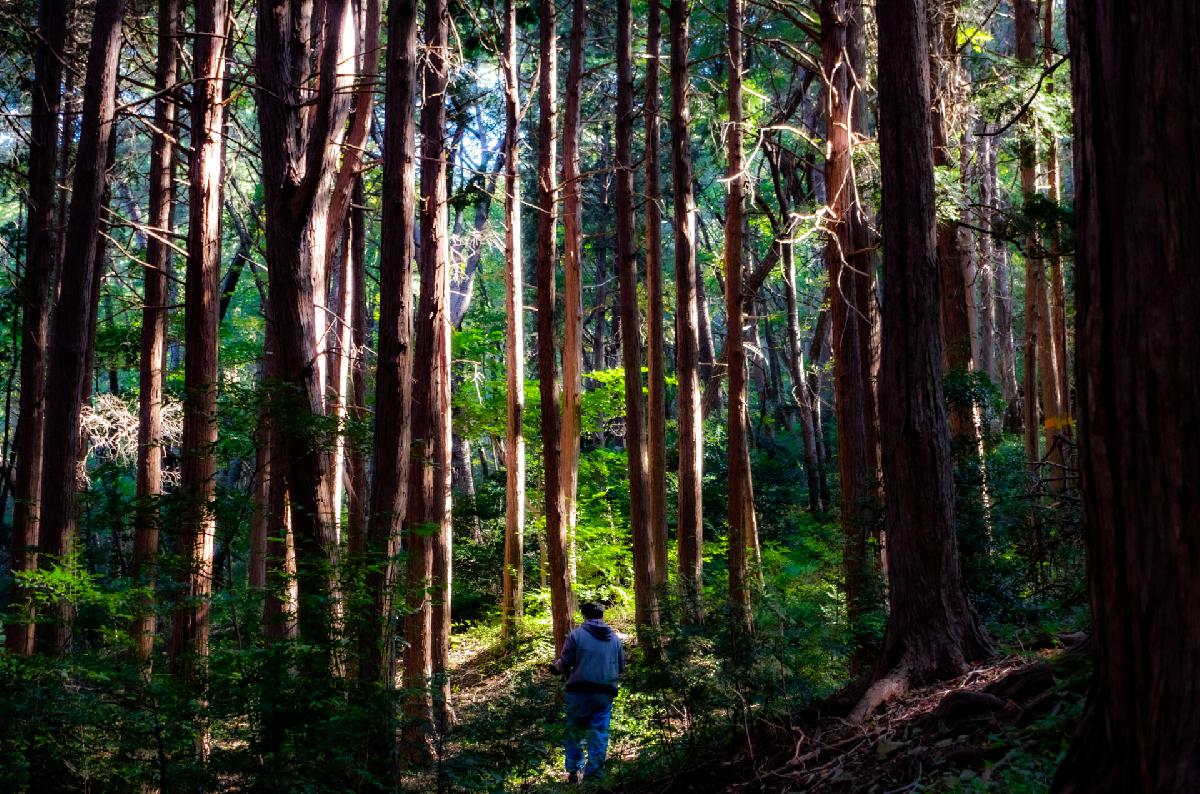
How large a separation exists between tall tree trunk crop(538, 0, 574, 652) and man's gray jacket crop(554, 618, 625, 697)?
5.97m

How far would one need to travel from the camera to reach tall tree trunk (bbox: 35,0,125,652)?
32.5ft

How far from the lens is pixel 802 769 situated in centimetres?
687

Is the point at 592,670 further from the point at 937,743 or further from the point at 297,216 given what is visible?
the point at 297,216

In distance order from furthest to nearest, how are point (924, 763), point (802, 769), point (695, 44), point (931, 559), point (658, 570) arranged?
point (695, 44)
point (658, 570)
point (931, 559)
point (802, 769)
point (924, 763)

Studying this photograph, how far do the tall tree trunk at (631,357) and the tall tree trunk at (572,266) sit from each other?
43.7 inches

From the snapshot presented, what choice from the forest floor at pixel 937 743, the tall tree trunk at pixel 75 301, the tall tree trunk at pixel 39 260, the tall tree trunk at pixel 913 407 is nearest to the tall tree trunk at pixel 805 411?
the tall tree trunk at pixel 913 407

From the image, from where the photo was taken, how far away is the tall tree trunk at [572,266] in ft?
58.7

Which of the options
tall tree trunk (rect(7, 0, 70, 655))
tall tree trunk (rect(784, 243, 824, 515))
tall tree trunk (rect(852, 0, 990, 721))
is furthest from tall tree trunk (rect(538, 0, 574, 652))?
tall tree trunk (rect(784, 243, 824, 515))

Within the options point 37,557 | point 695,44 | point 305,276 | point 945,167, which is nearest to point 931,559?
point 305,276

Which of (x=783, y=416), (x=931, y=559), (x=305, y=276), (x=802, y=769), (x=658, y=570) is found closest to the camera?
(x=802, y=769)

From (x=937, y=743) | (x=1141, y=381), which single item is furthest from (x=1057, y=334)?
(x=1141, y=381)

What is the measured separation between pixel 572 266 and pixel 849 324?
257 inches

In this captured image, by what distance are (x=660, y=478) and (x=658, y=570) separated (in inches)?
60.5

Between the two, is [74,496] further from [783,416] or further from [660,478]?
[783,416]
